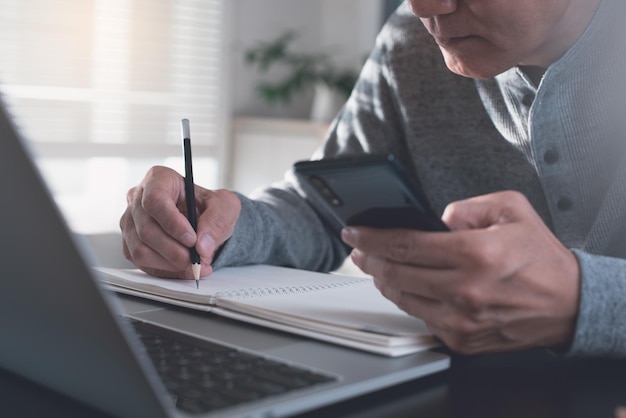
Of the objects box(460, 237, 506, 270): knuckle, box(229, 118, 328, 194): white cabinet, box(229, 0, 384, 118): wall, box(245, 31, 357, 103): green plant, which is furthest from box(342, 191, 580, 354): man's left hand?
box(229, 0, 384, 118): wall

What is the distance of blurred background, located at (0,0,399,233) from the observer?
3646 millimetres

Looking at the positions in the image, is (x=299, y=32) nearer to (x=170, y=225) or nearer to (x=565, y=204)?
(x=565, y=204)

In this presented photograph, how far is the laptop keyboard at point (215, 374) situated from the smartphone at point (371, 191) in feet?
0.42

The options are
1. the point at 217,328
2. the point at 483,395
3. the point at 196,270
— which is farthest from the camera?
the point at 196,270

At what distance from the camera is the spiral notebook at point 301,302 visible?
0.67 m

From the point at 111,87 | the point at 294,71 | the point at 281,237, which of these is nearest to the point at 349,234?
the point at 281,237

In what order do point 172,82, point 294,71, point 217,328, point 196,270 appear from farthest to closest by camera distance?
point 294,71 < point 172,82 < point 196,270 < point 217,328

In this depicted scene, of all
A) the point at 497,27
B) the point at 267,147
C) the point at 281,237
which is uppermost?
the point at 497,27

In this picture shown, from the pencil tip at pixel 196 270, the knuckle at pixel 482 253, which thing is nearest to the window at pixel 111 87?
the pencil tip at pixel 196 270

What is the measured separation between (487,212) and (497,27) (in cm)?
40

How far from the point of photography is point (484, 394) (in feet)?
1.96

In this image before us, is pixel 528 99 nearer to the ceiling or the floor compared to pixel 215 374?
nearer to the ceiling

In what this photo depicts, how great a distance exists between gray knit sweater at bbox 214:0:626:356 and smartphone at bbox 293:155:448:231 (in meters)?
0.40

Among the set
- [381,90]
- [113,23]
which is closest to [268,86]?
[113,23]
